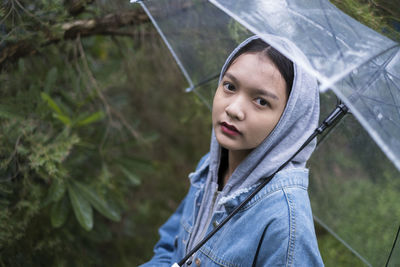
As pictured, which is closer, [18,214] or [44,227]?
→ [18,214]

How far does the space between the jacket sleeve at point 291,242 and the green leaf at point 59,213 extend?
140cm

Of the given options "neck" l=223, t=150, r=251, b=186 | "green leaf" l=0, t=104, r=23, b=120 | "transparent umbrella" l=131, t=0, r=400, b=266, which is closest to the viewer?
"transparent umbrella" l=131, t=0, r=400, b=266

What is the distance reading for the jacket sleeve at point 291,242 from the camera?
1236 millimetres

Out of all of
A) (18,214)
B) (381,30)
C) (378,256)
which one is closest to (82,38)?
(18,214)

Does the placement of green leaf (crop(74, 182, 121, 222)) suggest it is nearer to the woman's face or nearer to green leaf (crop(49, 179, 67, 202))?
green leaf (crop(49, 179, 67, 202))

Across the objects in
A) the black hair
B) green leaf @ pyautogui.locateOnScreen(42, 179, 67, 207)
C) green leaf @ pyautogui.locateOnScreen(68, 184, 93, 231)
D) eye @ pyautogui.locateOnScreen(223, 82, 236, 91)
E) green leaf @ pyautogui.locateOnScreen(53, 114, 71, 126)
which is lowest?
green leaf @ pyautogui.locateOnScreen(68, 184, 93, 231)

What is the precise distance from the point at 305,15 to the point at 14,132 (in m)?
1.59

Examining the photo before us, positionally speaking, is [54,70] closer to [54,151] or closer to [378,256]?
[54,151]

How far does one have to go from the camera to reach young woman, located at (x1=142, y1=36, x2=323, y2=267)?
1.26m

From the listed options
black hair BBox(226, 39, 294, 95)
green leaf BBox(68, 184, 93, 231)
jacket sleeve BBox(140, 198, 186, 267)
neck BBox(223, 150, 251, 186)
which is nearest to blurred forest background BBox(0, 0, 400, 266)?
green leaf BBox(68, 184, 93, 231)

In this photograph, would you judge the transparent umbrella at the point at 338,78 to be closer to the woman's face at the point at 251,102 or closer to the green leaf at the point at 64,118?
the woman's face at the point at 251,102

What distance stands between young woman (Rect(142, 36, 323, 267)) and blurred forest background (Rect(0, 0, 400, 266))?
0.34 meters

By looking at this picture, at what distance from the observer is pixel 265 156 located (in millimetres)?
1395

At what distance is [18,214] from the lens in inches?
79.6
